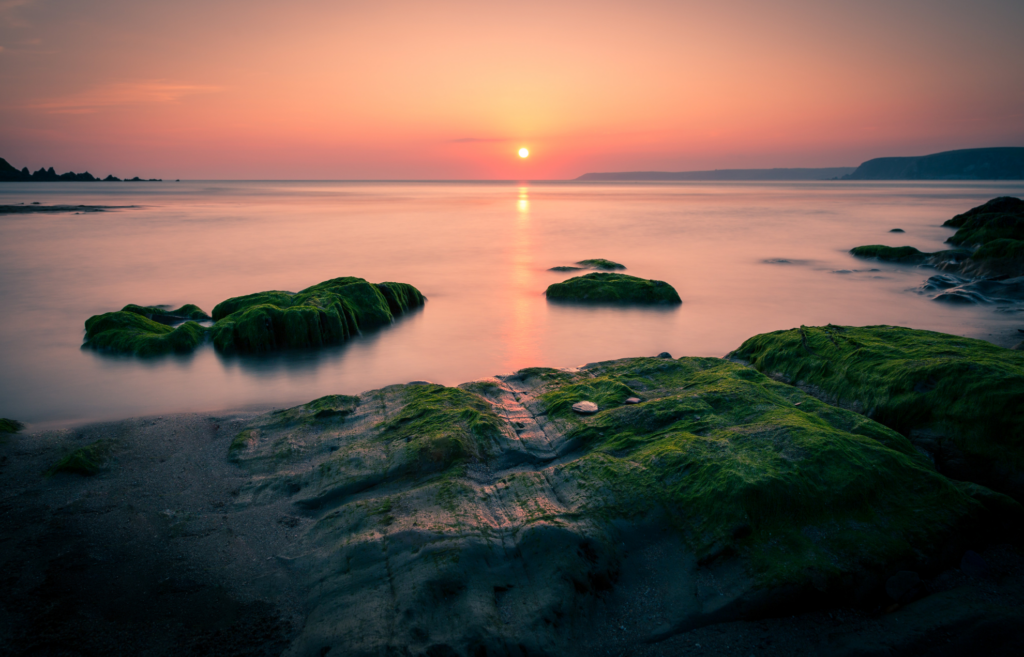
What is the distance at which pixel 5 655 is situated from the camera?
2873 mm

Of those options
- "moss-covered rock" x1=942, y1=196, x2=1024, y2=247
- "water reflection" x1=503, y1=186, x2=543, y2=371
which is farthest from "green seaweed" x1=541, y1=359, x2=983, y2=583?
"moss-covered rock" x1=942, y1=196, x2=1024, y2=247

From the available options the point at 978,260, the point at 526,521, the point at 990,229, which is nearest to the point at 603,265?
the point at 978,260

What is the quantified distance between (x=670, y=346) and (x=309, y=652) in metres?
7.93

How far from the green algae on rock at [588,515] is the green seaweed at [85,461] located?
123 cm

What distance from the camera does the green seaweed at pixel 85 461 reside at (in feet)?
15.3

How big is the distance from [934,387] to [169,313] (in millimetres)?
13160

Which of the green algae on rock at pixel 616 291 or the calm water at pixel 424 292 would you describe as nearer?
the calm water at pixel 424 292

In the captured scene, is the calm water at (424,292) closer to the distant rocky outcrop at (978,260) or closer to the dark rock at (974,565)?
the distant rocky outcrop at (978,260)

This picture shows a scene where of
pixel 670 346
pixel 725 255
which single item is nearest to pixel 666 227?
pixel 725 255

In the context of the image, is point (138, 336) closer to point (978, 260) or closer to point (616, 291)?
point (616, 291)

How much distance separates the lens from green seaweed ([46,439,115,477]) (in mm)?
4648

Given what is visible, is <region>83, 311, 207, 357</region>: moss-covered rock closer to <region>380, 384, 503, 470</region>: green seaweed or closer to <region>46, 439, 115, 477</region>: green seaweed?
<region>46, 439, 115, 477</region>: green seaweed

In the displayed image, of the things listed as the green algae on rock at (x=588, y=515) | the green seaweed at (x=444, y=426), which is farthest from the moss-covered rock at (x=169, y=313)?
the green seaweed at (x=444, y=426)

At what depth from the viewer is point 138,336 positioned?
9156mm
